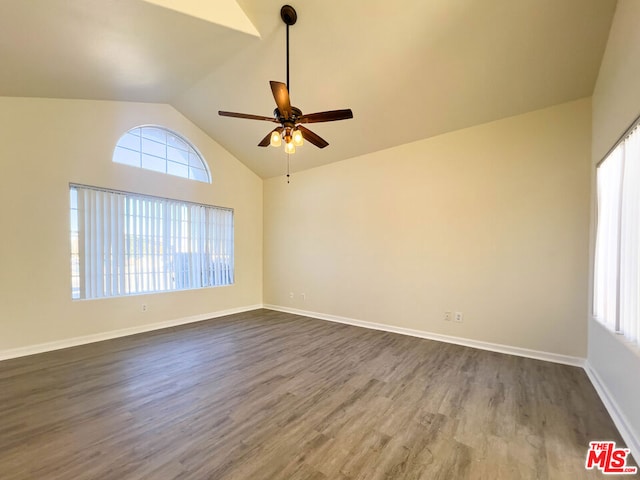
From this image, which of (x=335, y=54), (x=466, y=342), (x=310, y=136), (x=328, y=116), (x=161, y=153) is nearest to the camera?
(x=328, y=116)

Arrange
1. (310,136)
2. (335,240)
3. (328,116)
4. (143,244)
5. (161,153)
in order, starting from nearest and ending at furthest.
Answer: (328,116) → (310,136) → (143,244) → (161,153) → (335,240)

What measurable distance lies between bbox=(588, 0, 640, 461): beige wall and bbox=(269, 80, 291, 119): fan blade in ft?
8.16

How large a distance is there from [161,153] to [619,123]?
18.8 feet

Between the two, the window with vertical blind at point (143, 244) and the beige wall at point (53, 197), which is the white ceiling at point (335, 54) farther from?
the window with vertical blind at point (143, 244)

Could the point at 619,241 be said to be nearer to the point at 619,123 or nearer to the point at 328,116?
the point at 619,123

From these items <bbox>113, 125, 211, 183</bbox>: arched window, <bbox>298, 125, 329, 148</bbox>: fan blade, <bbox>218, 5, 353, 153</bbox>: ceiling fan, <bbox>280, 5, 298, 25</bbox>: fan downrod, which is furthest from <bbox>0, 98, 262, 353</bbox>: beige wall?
<bbox>298, 125, 329, 148</bbox>: fan blade

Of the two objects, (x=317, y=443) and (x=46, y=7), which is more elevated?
(x=46, y=7)

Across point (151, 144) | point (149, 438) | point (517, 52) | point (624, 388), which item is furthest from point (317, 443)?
point (151, 144)

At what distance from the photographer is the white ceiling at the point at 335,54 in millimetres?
2434

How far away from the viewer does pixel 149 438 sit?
6.22 feet

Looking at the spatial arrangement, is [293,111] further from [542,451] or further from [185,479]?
[542,451]

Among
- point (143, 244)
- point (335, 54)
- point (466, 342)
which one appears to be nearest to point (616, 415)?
point (466, 342)

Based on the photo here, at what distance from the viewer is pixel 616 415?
6.88ft

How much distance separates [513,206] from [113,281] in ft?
18.8
